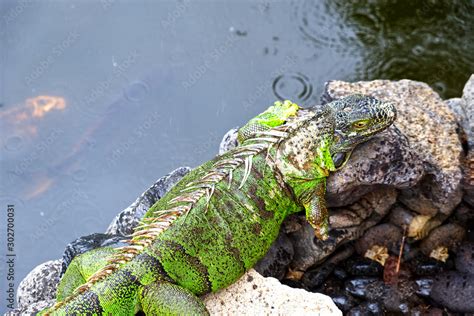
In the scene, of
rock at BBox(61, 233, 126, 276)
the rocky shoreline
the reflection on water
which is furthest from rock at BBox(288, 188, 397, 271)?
the reflection on water

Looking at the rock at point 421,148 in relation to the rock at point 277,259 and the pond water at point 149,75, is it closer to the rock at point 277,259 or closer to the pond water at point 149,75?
the rock at point 277,259

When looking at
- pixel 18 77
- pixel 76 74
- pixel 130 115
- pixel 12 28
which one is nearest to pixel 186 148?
pixel 130 115

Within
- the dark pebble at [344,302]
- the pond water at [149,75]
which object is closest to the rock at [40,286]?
the pond water at [149,75]

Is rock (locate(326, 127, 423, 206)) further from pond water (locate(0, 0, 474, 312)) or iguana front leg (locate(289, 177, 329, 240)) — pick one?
pond water (locate(0, 0, 474, 312))

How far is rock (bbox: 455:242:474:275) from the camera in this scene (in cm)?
694

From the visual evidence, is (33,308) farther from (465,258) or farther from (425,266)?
(465,258)

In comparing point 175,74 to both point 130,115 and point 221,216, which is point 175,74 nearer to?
point 130,115

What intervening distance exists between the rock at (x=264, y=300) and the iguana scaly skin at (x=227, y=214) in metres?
0.14

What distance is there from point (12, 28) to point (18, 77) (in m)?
0.87

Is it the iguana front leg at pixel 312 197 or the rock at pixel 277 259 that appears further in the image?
the rock at pixel 277 259

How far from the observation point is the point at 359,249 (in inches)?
278

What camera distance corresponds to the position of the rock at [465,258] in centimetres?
694

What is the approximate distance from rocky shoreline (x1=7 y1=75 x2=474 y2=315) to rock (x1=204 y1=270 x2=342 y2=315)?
0.09 m

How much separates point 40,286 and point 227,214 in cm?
224
